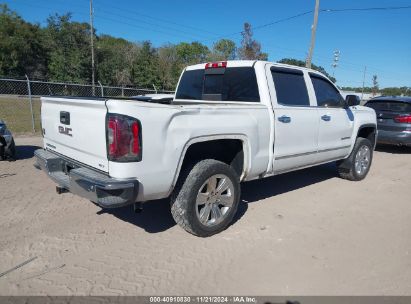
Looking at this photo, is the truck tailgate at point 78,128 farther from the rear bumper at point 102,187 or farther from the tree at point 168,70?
the tree at point 168,70

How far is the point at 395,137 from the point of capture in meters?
9.60

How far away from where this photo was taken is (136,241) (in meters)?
3.77

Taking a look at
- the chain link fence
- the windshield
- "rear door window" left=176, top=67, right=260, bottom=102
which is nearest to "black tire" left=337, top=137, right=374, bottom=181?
"rear door window" left=176, top=67, right=260, bottom=102

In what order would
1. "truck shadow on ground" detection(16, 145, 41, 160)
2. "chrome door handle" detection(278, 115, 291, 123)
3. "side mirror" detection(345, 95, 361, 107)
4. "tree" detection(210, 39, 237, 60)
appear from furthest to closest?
"tree" detection(210, 39, 237, 60) < "truck shadow on ground" detection(16, 145, 41, 160) < "side mirror" detection(345, 95, 361, 107) < "chrome door handle" detection(278, 115, 291, 123)

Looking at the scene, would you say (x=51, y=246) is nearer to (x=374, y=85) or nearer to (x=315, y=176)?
(x=315, y=176)

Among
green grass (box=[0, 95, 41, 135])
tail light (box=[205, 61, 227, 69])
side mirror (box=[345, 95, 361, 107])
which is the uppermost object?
tail light (box=[205, 61, 227, 69])

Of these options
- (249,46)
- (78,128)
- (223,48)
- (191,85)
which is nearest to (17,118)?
(191,85)

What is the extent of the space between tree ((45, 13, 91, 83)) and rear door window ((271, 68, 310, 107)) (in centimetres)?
3593

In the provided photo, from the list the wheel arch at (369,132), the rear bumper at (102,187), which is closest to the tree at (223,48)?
the wheel arch at (369,132)

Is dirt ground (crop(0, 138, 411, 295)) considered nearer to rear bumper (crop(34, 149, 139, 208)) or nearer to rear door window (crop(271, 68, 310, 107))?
rear bumper (crop(34, 149, 139, 208))

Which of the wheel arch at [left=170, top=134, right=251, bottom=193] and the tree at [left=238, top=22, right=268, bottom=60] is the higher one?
the tree at [left=238, top=22, right=268, bottom=60]

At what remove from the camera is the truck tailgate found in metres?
3.18

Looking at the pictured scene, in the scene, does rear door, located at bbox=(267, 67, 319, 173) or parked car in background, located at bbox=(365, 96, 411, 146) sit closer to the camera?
rear door, located at bbox=(267, 67, 319, 173)

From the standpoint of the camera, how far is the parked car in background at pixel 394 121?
948cm
